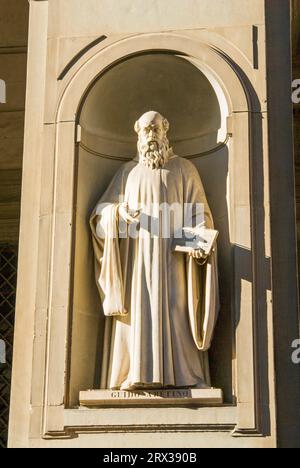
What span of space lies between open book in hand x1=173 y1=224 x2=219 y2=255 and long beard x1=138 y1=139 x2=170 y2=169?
82 cm

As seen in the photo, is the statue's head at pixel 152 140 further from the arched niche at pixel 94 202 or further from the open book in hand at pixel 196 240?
the open book in hand at pixel 196 240

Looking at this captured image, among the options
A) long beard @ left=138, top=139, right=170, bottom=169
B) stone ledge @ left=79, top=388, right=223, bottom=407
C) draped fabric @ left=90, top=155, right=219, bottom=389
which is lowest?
stone ledge @ left=79, top=388, right=223, bottom=407


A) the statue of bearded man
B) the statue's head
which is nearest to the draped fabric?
the statue of bearded man

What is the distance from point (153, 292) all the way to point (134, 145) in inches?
80.5

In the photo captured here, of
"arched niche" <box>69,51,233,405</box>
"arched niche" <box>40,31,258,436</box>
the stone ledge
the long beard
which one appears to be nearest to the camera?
the stone ledge

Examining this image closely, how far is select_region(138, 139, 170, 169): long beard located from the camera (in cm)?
1384

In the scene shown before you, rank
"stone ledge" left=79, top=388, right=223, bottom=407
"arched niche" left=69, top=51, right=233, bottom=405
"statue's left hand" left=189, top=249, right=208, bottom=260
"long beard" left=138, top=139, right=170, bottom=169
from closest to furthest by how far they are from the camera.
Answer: "stone ledge" left=79, top=388, right=223, bottom=407 < "statue's left hand" left=189, top=249, right=208, bottom=260 < "arched niche" left=69, top=51, right=233, bottom=405 < "long beard" left=138, top=139, right=170, bottom=169

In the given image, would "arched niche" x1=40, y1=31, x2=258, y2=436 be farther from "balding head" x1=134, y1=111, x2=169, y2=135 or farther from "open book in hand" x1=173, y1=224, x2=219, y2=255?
"balding head" x1=134, y1=111, x2=169, y2=135

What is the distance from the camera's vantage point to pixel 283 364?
1292 centimetres

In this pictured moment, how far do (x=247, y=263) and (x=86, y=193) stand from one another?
6.38 feet

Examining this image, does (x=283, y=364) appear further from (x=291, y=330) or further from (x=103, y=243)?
(x=103, y=243)

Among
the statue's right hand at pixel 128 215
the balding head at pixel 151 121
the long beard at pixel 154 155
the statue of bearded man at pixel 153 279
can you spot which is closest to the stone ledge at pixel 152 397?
the statue of bearded man at pixel 153 279

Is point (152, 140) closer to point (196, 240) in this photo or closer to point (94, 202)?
point (94, 202)

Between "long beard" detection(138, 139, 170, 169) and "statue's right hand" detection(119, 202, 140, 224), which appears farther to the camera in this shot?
"long beard" detection(138, 139, 170, 169)
